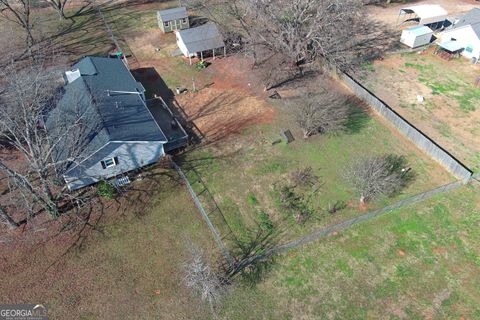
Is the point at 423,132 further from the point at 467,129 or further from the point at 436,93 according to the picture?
the point at 436,93

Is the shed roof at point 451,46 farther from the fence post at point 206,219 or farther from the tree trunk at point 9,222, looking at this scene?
the tree trunk at point 9,222

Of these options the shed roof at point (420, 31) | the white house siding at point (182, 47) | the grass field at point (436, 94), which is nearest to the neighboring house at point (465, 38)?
the grass field at point (436, 94)

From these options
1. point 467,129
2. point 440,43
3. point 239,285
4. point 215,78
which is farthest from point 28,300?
point 440,43

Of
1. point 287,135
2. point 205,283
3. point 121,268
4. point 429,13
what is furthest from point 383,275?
point 429,13

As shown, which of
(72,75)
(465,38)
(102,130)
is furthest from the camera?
Result: (465,38)

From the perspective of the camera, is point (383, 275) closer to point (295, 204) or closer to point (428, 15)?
point (295, 204)

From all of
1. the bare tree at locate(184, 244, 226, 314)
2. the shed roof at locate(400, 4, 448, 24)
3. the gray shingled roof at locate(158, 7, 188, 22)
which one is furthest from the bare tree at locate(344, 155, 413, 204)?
the gray shingled roof at locate(158, 7, 188, 22)
